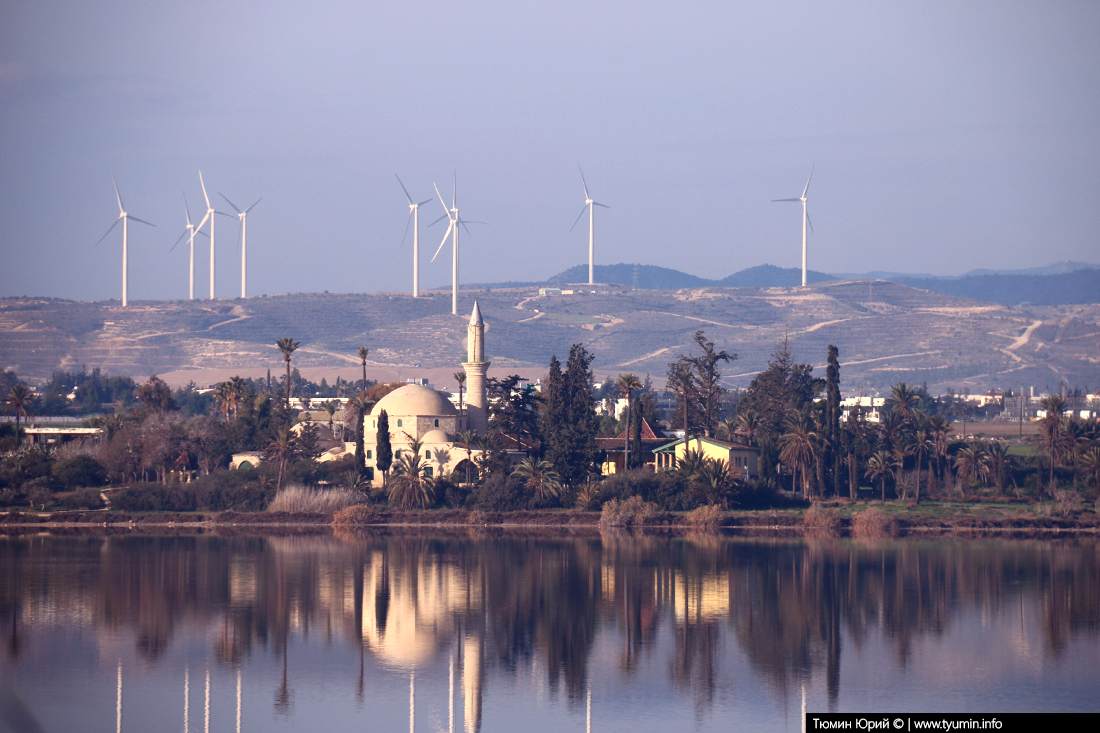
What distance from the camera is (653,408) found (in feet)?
348

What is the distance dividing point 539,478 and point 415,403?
12.7 m

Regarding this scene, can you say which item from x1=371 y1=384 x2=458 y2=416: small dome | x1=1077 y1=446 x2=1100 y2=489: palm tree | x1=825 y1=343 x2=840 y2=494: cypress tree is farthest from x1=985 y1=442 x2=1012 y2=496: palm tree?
x1=371 y1=384 x2=458 y2=416: small dome

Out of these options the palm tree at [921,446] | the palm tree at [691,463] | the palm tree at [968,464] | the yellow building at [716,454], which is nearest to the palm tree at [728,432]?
the yellow building at [716,454]

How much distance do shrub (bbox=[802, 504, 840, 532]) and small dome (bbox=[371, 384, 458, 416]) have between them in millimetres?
25850

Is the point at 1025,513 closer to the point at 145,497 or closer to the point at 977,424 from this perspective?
the point at 145,497

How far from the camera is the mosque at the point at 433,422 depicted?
90250 mm

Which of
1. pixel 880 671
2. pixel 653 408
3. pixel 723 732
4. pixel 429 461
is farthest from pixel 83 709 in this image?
pixel 653 408

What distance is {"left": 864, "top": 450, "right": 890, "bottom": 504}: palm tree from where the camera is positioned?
8625 centimetres

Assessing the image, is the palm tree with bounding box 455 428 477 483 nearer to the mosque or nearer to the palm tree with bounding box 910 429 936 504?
the mosque

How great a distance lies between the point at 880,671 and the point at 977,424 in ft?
383

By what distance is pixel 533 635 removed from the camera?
155 ft

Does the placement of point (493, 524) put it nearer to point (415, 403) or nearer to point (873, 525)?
point (415, 403)

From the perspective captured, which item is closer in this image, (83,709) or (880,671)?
(83,709)

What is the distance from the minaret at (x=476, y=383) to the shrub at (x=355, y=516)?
49.3 feet
